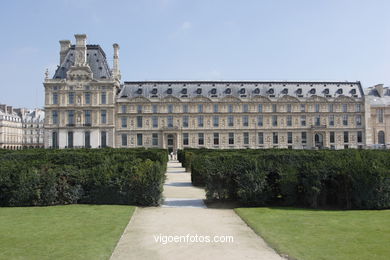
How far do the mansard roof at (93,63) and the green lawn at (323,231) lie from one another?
197ft

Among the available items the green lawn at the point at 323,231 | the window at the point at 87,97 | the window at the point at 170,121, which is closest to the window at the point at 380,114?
the window at the point at 170,121

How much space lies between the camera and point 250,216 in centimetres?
1147

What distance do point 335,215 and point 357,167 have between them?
256cm

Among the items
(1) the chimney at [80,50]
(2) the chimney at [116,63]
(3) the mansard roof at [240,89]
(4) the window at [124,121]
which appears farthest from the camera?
(2) the chimney at [116,63]

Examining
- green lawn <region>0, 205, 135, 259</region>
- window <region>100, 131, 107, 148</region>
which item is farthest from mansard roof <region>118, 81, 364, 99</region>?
green lawn <region>0, 205, 135, 259</region>

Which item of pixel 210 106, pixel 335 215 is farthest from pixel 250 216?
pixel 210 106

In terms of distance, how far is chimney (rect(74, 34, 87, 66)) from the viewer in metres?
67.2

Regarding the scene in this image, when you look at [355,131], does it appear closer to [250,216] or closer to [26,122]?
[250,216]

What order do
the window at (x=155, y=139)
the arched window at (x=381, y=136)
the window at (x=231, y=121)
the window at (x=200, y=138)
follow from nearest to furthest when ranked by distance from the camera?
the window at (x=155, y=139), the window at (x=200, y=138), the window at (x=231, y=121), the arched window at (x=381, y=136)

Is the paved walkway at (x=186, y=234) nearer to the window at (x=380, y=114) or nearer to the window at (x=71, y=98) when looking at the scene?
the window at (x=71, y=98)

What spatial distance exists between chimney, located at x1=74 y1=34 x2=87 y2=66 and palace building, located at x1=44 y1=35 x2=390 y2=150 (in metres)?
0.18

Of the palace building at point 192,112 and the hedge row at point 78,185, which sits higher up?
the palace building at point 192,112

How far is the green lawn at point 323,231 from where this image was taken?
7652 millimetres

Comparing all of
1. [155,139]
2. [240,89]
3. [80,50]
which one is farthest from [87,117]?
A: [240,89]
